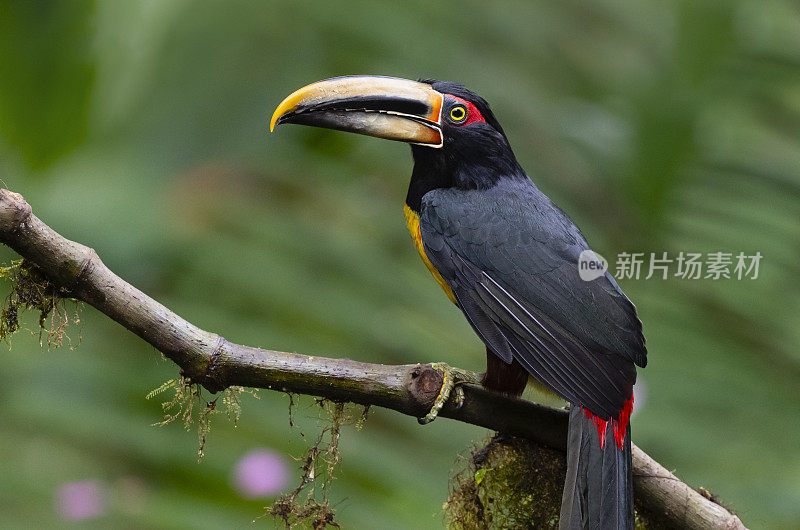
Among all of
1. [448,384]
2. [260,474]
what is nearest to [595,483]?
[448,384]

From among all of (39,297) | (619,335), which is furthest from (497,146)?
(39,297)

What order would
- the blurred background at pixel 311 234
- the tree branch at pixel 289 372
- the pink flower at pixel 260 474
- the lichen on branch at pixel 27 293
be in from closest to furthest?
the tree branch at pixel 289 372, the lichen on branch at pixel 27 293, the pink flower at pixel 260 474, the blurred background at pixel 311 234

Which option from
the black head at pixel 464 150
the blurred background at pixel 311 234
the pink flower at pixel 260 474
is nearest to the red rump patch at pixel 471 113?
the black head at pixel 464 150

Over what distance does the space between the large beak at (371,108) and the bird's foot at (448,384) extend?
0.68m

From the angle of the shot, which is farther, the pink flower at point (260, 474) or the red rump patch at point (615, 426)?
the pink flower at point (260, 474)

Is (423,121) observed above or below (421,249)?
above

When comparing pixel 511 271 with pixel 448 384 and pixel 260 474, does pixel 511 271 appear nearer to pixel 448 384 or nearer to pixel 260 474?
pixel 448 384

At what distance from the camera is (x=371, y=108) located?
2.49 m

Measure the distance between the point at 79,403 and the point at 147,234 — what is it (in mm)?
558

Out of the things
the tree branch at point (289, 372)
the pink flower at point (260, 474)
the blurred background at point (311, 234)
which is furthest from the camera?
the blurred background at point (311, 234)

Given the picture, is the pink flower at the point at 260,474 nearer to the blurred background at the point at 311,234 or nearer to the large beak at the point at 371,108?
the blurred background at the point at 311,234

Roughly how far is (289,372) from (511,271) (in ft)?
2.36

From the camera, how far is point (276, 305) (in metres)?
2.92

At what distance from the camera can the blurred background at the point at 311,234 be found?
8.61 ft
